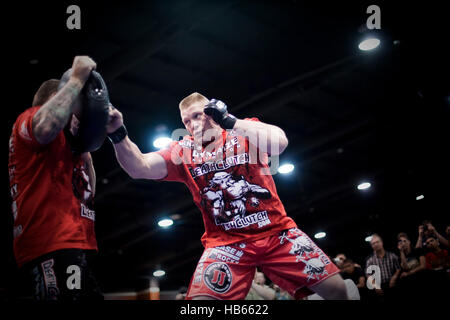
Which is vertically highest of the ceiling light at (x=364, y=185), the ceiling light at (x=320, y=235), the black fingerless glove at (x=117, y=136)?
the ceiling light at (x=364, y=185)

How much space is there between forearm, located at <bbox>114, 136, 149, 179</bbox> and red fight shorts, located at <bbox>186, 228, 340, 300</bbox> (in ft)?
2.35

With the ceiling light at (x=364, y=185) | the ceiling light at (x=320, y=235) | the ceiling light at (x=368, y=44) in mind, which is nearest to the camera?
the ceiling light at (x=368, y=44)

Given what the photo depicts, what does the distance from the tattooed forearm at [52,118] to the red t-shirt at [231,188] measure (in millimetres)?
944

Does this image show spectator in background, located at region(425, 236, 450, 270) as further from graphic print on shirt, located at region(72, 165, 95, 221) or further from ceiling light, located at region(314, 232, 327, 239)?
ceiling light, located at region(314, 232, 327, 239)

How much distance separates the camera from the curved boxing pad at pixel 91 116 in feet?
6.50

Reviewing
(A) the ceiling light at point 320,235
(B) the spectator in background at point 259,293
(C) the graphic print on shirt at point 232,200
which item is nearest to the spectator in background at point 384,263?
(B) the spectator in background at point 259,293

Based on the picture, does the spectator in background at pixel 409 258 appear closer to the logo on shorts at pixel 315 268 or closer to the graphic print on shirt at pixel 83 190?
the logo on shorts at pixel 315 268

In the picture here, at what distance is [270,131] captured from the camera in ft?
8.29

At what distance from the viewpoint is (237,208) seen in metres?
2.49

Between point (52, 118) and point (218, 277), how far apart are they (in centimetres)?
127

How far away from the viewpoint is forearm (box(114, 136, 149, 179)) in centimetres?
249

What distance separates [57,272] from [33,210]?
0.33 metres

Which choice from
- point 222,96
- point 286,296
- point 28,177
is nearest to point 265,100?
point 222,96

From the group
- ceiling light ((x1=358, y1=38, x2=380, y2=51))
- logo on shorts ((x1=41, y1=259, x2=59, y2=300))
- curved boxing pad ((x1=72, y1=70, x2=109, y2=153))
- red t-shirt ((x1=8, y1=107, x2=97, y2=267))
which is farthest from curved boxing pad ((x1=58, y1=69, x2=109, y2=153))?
ceiling light ((x1=358, y1=38, x2=380, y2=51))
